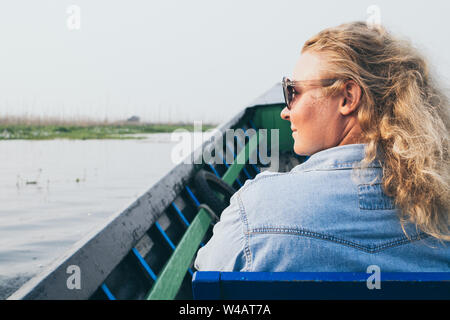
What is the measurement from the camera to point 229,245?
102 centimetres

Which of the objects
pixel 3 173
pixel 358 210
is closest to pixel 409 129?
pixel 358 210

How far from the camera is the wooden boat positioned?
6.05 ft

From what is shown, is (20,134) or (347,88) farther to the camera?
(20,134)

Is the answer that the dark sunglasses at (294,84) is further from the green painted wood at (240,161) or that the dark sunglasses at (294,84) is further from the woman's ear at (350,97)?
the green painted wood at (240,161)

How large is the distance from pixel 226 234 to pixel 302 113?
0.42 m

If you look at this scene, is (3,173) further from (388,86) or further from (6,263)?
(388,86)

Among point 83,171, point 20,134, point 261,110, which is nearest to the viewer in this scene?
point 261,110

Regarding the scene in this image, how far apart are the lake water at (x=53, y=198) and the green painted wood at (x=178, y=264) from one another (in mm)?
421

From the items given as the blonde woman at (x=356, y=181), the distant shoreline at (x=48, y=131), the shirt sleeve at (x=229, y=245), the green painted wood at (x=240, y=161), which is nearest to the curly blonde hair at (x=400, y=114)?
the blonde woman at (x=356, y=181)

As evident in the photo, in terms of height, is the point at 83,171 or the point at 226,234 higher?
the point at 226,234

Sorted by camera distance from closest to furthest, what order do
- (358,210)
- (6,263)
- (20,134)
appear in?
1. (358,210)
2. (6,263)
3. (20,134)

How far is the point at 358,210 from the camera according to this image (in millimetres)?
1009

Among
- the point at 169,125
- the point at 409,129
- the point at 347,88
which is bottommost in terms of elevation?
the point at 169,125

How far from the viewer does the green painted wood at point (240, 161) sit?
4617 mm
